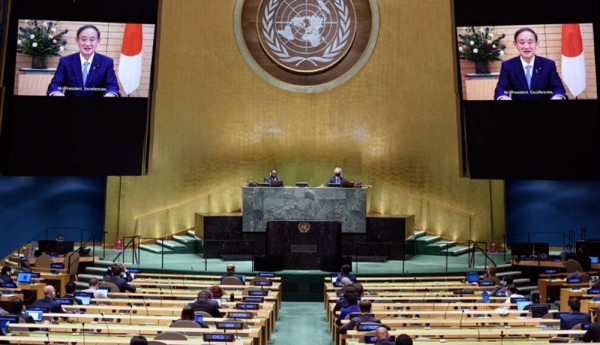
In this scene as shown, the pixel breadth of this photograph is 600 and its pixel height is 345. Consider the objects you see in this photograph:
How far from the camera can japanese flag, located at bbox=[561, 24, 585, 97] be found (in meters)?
18.1

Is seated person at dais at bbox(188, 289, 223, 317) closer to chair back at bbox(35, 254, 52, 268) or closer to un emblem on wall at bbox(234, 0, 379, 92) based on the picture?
chair back at bbox(35, 254, 52, 268)

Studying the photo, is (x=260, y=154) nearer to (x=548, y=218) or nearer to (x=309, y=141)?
(x=309, y=141)

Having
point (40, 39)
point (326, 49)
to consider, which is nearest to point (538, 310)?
point (40, 39)

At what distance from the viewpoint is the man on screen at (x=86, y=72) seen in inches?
737

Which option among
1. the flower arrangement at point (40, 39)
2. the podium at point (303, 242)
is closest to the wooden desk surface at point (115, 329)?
the podium at point (303, 242)

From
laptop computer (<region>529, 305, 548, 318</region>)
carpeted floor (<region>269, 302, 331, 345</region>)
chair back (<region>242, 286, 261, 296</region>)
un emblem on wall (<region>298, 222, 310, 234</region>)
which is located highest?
un emblem on wall (<region>298, 222, 310, 234</region>)

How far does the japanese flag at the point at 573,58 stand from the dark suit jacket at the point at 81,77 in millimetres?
9834

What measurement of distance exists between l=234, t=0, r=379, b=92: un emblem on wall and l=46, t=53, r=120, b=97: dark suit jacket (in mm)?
5223

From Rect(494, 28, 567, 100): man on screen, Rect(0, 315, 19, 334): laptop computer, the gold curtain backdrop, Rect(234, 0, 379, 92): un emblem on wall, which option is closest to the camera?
Rect(0, 315, 19, 334): laptop computer

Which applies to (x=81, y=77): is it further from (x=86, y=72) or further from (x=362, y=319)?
(x=362, y=319)

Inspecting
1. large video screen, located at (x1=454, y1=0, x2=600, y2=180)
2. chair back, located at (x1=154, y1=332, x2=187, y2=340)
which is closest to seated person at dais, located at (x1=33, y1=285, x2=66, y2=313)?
chair back, located at (x1=154, y1=332, x2=187, y2=340)

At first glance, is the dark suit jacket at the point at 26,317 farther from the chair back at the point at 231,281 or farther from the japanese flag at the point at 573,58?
the japanese flag at the point at 573,58

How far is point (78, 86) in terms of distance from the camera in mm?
18734

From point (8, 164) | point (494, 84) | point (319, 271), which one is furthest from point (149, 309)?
point (494, 84)
